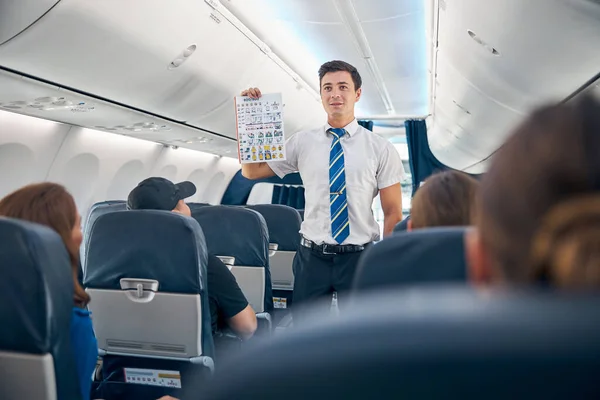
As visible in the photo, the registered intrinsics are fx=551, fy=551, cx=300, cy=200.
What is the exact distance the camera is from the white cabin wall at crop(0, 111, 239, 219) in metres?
5.80

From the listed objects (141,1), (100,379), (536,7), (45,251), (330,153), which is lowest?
(100,379)

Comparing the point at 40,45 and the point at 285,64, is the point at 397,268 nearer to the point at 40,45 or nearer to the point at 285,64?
the point at 40,45

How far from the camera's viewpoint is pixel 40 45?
11.8 ft

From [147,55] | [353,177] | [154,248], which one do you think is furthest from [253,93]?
[147,55]

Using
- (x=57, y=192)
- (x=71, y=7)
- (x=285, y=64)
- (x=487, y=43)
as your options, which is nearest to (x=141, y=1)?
(x=71, y=7)

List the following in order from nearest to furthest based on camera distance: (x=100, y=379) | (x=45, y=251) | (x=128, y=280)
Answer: (x=45, y=251)
(x=128, y=280)
(x=100, y=379)

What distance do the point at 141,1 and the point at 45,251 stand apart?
8.91 feet

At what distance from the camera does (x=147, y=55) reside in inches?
177

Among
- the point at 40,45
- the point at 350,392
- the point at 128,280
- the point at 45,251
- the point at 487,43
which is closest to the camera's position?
the point at 350,392

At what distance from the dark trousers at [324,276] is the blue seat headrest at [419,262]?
1.74m

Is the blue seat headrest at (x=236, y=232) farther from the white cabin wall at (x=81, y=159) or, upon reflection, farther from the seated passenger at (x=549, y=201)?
the seated passenger at (x=549, y=201)

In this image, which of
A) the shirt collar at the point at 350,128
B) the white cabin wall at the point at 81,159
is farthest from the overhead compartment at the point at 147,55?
the shirt collar at the point at 350,128

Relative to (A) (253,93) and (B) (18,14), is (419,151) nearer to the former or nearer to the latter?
(A) (253,93)

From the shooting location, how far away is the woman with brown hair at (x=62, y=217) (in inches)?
73.3
